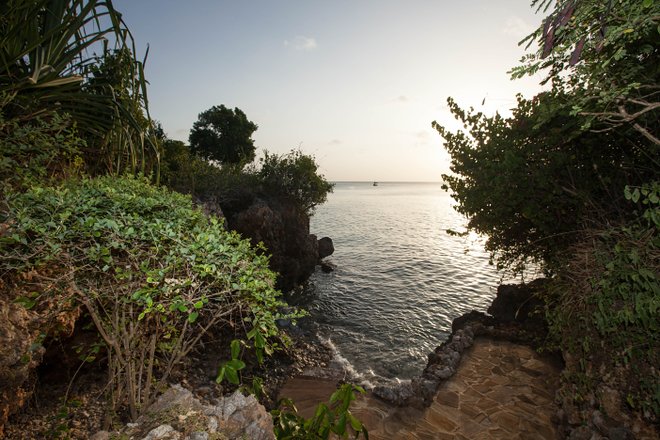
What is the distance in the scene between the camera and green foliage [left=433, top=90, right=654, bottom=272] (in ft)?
22.5

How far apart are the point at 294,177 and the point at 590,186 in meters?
17.3

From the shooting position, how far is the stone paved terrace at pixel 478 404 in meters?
6.45

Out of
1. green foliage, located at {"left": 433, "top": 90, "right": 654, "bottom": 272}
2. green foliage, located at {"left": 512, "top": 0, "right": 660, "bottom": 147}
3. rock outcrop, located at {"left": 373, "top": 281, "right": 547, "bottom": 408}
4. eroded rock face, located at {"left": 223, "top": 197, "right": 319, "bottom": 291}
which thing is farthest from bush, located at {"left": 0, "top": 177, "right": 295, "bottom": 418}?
eroded rock face, located at {"left": 223, "top": 197, "right": 319, "bottom": 291}

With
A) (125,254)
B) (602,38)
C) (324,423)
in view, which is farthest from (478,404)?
(125,254)

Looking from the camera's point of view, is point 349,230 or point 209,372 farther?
point 349,230

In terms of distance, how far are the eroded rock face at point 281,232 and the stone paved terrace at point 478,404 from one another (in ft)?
34.6

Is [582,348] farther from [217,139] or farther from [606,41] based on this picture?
[217,139]

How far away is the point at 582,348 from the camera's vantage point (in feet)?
19.7

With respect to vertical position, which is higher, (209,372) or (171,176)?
(171,176)

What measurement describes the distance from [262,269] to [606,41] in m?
4.60

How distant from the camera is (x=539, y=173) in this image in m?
7.34

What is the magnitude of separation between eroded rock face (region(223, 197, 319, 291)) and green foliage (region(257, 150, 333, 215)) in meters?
0.92

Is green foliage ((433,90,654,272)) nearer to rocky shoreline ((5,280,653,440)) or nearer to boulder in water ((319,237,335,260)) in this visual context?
rocky shoreline ((5,280,653,440))

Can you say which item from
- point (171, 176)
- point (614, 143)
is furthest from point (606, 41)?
point (171, 176)
